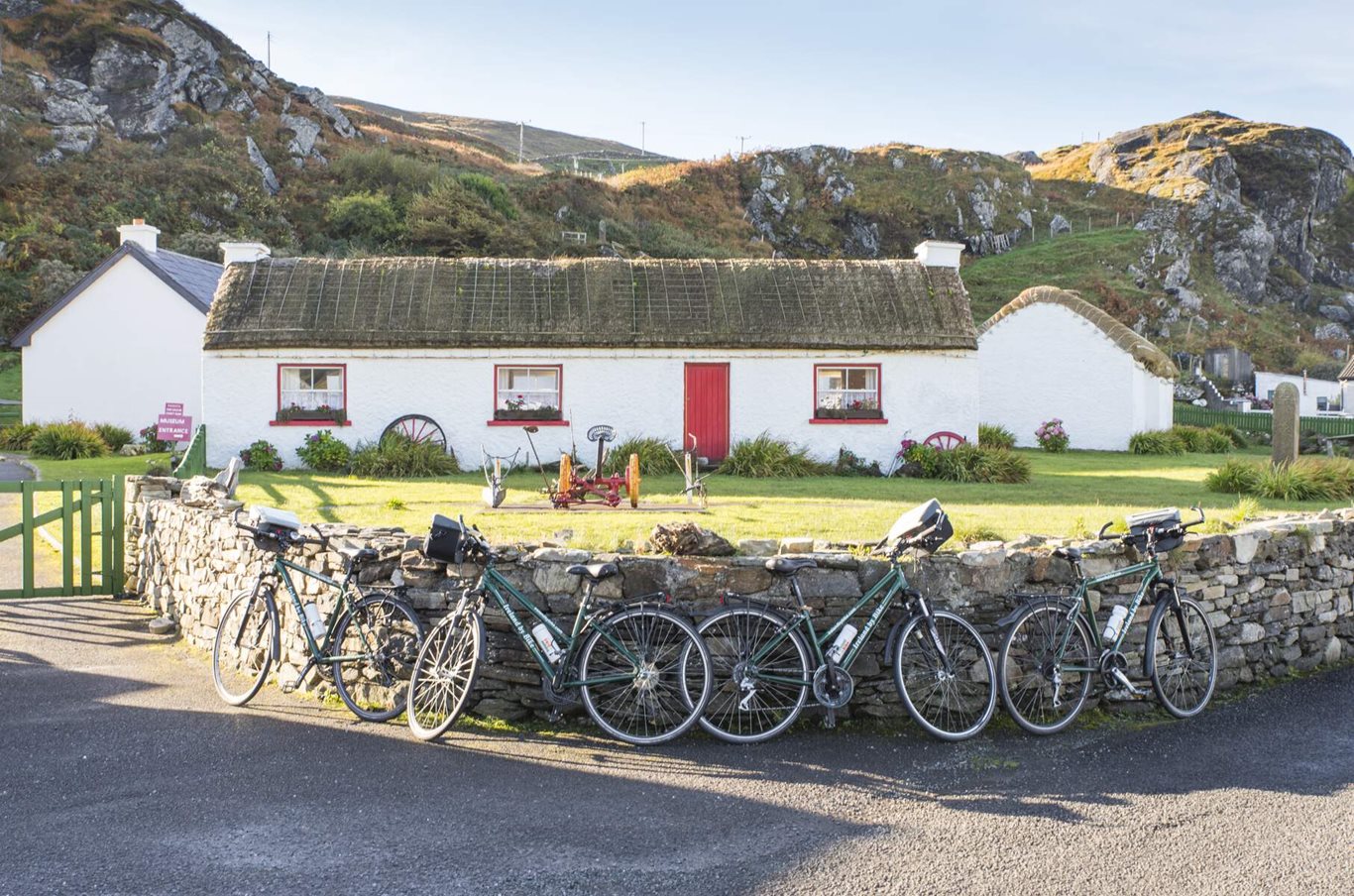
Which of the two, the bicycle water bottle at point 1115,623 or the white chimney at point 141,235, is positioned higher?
the white chimney at point 141,235

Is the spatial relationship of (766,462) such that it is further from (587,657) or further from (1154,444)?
(587,657)

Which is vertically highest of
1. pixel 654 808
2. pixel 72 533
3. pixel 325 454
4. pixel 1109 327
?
pixel 1109 327

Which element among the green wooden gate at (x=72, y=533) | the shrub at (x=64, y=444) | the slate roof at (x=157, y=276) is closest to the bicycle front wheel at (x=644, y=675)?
the green wooden gate at (x=72, y=533)

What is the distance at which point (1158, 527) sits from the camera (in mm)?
6770

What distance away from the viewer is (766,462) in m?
19.6

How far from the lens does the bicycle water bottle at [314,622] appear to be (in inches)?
264

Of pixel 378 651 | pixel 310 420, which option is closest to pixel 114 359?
pixel 310 420

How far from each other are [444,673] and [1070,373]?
83.7 ft

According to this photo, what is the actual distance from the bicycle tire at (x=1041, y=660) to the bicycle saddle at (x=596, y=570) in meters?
2.43

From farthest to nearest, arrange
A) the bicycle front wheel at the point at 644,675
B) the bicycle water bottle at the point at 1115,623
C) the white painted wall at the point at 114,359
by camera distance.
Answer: the white painted wall at the point at 114,359, the bicycle water bottle at the point at 1115,623, the bicycle front wheel at the point at 644,675

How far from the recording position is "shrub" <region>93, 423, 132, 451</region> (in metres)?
26.0

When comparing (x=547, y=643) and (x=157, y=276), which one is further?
(x=157, y=276)

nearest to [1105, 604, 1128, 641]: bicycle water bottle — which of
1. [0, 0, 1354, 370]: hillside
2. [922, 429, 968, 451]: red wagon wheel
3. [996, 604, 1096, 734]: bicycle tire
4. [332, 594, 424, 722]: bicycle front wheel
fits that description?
[996, 604, 1096, 734]: bicycle tire

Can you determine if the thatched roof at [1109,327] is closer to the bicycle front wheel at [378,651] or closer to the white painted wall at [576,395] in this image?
the white painted wall at [576,395]
